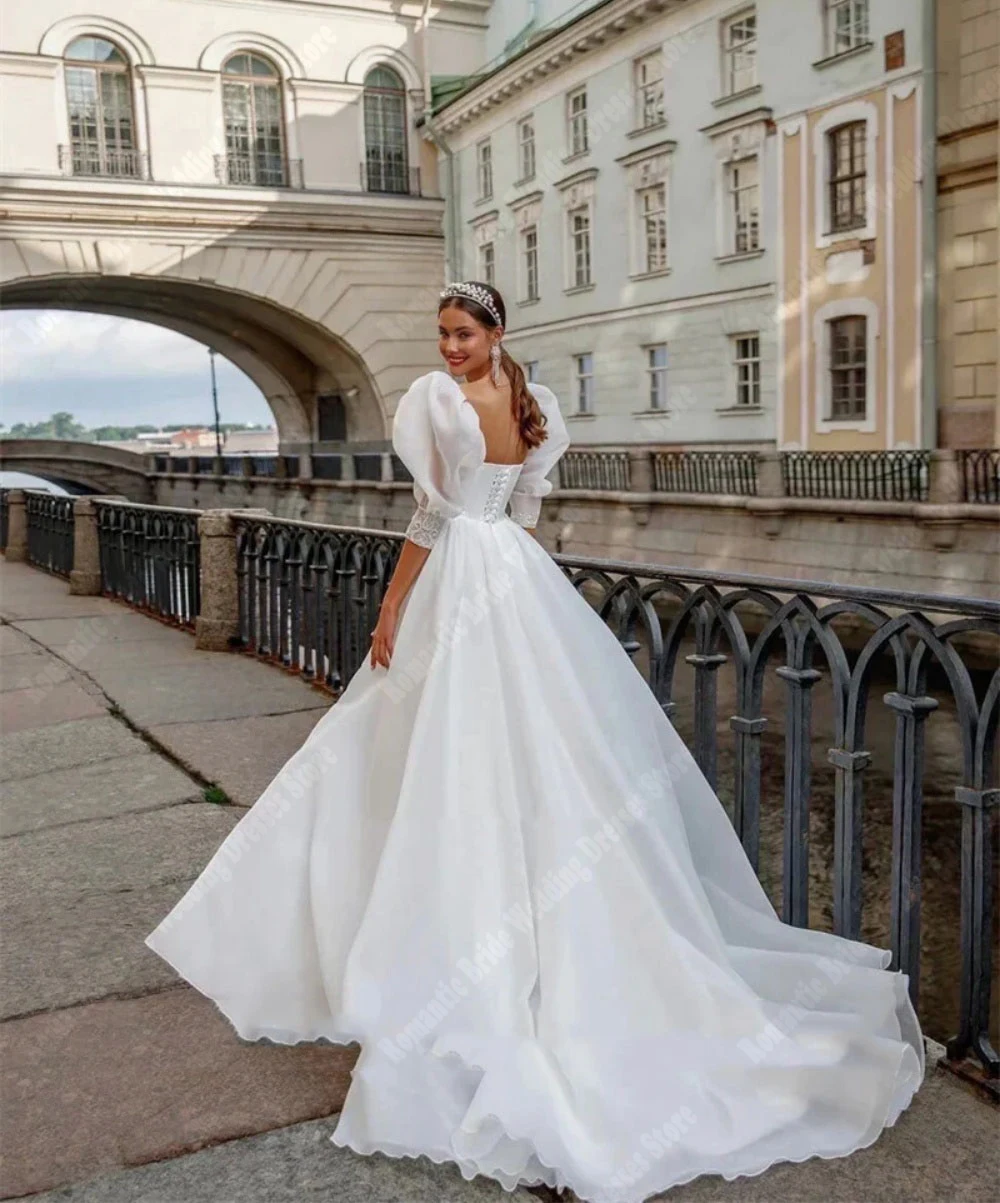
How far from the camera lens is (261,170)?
1314 inches

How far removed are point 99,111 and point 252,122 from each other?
3.88 meters

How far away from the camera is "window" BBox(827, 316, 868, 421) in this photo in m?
22.3

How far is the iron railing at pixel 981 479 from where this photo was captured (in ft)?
51.4

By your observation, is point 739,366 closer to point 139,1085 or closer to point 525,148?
point 525,148

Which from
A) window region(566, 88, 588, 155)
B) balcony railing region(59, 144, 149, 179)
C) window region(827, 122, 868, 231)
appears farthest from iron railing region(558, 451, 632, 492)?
balcony railing region(59, 144, 149, 179)

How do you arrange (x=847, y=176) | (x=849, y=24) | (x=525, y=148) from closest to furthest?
(x=849, y=24) < (x=847, y=176) < (x=525, y=148)

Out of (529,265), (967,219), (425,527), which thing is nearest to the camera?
(425,527)

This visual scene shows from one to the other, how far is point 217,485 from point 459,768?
3687 cm

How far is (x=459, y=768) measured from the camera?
9.69 ft

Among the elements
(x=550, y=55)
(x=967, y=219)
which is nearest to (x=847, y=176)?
(x=967, y=219)

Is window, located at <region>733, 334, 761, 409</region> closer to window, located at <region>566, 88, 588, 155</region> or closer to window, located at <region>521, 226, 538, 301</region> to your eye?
window, located at <region>566, 88, 588, 155</region>

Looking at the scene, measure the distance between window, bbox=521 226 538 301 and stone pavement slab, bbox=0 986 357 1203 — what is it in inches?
1204

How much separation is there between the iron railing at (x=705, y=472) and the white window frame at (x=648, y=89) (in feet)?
31.1

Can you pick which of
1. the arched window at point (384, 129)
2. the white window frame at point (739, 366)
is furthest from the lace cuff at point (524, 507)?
the arched window at point (384, 129)
